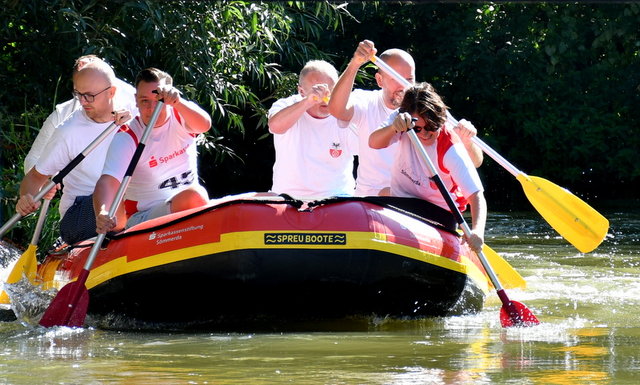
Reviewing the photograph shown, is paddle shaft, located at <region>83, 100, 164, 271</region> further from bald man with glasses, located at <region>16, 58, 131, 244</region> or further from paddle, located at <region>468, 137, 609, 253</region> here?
paddle, located at <region>468, 137, 609, 253</region>

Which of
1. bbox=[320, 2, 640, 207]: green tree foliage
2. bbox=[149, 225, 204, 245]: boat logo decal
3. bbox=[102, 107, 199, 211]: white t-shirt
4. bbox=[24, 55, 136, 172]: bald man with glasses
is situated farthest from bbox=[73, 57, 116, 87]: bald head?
bbox=[320, 2, 640, 207]: green tree foliage

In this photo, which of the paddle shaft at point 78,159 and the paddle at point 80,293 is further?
the paddle shaft at point 78,159

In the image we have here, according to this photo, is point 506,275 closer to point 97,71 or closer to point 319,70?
point 319,70

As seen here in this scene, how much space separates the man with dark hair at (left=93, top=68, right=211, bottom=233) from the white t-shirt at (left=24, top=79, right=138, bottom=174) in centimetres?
47

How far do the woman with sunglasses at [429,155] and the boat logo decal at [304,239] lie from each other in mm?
586

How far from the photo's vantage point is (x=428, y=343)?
182 inches

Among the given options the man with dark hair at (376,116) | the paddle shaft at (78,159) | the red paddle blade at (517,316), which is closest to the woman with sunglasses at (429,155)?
the red paddle blade at (517,316)

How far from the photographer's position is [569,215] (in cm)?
595

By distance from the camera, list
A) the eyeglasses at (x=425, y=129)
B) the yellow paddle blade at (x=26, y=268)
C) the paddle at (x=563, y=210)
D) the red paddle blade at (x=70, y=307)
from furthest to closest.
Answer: the paddle at (x=563, y=210) < the yellow paddle blade at (x=26, y=268) < the eyeglasses at (x=425, y=129) < the red paddle blade at (x=70, y=307)

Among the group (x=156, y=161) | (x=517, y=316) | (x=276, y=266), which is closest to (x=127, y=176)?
(x=156, y=161)

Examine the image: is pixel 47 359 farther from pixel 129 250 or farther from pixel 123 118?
pixel 123 118

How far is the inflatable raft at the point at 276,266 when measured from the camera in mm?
A: 4926

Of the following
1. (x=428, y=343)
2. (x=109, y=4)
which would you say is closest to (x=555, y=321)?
(x=428, y=343)

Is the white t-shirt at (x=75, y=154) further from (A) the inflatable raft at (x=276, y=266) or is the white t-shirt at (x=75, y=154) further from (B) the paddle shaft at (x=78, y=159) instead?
(A) the inflatable raft at (x=276, y=266)
